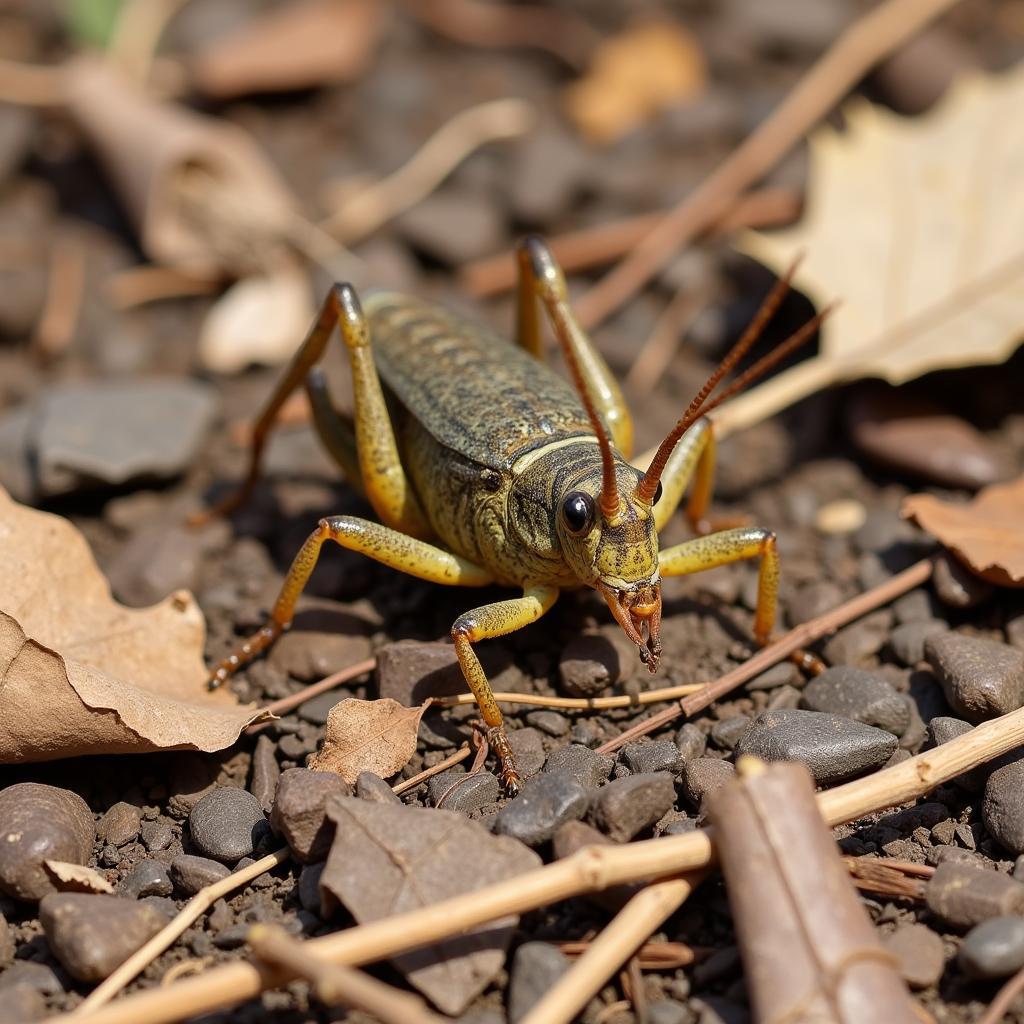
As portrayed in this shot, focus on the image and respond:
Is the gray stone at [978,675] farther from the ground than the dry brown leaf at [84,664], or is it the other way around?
the dry brown leaf at [84,664]

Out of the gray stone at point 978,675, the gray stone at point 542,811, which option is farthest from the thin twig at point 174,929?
the gray stone at point 978,675

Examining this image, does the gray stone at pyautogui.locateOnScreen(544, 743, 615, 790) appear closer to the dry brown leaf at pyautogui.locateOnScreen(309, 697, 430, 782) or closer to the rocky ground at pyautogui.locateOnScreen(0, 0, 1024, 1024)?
the rocky ground at pyautogui.locateOnScreen(0, 0, 1024, 1024)

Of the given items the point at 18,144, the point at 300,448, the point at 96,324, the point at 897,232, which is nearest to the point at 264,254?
the point at 96,324

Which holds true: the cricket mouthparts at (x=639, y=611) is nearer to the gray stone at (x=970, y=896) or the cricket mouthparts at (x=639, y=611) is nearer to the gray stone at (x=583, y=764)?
the gray stone at (x=583, y=764)

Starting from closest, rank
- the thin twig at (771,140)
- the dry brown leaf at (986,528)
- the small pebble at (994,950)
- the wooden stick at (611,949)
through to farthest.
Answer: the wooden stick at (611,949) → the small pebble at (994,950) → the dry brown leaf at (986,528) → the thin twig at (771,140)

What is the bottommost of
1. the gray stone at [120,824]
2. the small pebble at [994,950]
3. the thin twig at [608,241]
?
the small pebble at [994,950]

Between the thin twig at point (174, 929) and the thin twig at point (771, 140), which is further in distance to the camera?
the thin twig at point (771, 140)

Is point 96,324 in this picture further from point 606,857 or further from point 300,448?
point 606,857

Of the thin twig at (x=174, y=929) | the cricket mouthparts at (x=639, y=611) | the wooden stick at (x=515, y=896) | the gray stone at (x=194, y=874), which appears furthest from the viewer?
the cricket mouthparts at (x=639, y=611)
